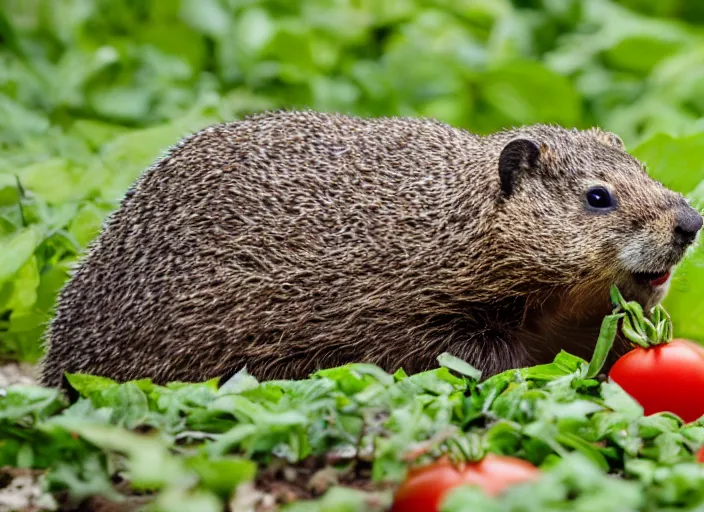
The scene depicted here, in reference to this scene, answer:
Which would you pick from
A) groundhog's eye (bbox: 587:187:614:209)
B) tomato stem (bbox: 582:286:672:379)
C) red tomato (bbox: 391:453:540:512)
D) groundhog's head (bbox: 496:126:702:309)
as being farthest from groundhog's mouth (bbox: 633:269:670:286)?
red tomato (bbox: 391:453:540:512)

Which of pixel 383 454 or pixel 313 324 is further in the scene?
pixel 313 324

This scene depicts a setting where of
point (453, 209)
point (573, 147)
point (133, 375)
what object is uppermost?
point (573, 147)

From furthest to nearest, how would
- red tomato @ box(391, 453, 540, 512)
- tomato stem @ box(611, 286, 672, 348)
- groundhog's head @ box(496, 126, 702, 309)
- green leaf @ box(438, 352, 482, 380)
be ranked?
groundhog's head @ box(496, 126, 702, 309), tomato stem @ box(611, 286, 672, 348), green leaf @ box(438, 352, 482, 380), red tomato @ box(391, 453, 540, 512)

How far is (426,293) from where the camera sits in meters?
4.90

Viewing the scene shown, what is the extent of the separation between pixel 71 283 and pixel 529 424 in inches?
101

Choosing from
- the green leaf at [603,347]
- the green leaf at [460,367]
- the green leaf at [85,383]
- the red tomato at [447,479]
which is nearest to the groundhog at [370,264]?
the green leaf at [603,347]

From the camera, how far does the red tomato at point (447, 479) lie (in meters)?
3.24

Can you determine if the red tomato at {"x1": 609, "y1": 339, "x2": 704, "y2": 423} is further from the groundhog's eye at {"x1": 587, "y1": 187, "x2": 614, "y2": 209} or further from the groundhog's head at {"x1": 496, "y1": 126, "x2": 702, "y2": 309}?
the groundhog's eye at {"x1": 587, "y1": 187, "x2": 614, "y2": 209}

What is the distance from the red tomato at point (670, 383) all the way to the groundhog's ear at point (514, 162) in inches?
38.2

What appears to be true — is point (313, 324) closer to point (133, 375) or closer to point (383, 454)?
point (133, 375)

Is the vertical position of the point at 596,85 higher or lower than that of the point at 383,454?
higher

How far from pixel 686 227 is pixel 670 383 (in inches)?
25.2

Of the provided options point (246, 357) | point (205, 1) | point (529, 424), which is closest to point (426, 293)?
point (246, 357)

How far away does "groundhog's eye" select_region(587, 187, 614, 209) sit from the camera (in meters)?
4.72
